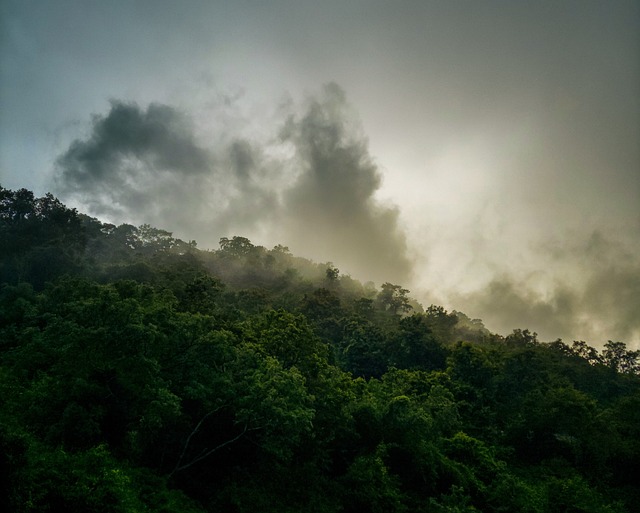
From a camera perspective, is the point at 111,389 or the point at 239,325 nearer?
the point at 111,389

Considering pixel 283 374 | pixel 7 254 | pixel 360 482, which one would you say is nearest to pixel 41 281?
pixel 7 254

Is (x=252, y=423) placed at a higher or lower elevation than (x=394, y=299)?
lower

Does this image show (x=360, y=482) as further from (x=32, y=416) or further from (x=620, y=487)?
(x=620, y=487)

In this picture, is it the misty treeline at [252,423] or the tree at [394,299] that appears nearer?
the misty treeline at [252,423]

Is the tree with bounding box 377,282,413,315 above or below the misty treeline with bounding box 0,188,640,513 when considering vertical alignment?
above

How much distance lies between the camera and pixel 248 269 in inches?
3954

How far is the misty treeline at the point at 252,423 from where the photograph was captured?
17688 mm

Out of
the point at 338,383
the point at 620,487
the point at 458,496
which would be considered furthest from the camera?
the point at 620,487

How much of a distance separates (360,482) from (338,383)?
608 cm

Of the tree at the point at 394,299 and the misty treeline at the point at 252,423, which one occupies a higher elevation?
the tree at the point at 394,299

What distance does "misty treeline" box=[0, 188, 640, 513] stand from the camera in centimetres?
1769

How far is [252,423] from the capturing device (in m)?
21.5

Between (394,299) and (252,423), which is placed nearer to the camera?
(252,423)

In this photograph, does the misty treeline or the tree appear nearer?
the misty treeline
